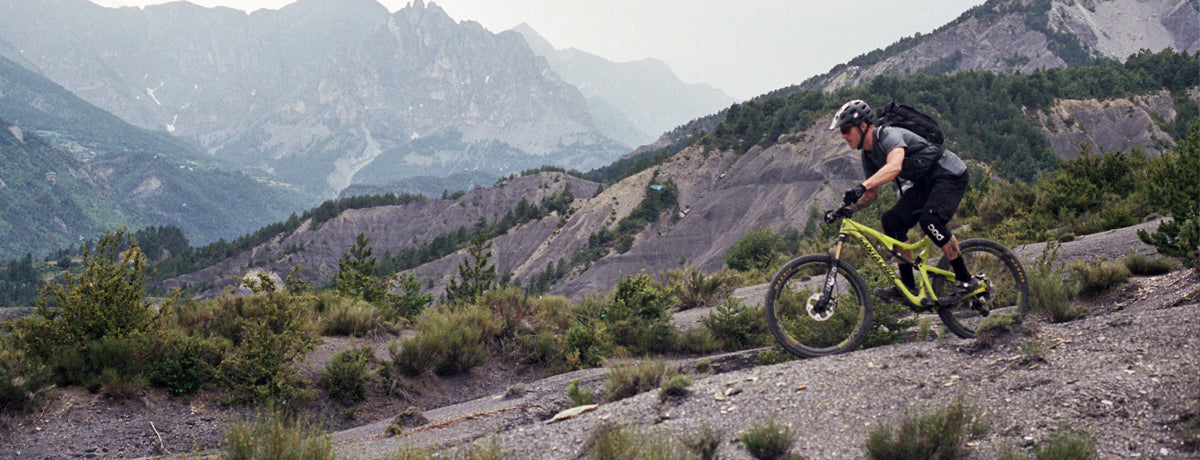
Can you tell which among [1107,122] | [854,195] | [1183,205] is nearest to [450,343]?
[854,195]

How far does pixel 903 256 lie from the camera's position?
256 inches

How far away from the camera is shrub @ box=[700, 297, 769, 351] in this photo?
10445 millimetres

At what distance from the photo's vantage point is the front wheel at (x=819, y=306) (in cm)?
659

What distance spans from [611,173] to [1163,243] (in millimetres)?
178322

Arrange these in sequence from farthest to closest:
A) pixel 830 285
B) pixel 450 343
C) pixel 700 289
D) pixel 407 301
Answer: pixel 700 289
pixel 407 301
pixel 450 343
pixel 830 285

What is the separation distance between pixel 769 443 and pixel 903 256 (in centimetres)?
300

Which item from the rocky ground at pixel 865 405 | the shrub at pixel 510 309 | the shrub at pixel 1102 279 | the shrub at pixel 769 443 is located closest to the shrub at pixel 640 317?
the shrub at pixel 510 309

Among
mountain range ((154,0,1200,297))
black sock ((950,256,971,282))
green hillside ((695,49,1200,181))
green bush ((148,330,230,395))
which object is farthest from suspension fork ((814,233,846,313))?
green hillside ((695,49,1200,181))

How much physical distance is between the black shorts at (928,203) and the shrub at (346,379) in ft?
23.3

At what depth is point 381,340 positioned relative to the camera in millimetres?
11414

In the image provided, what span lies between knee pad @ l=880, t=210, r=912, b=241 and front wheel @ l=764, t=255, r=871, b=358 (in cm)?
55

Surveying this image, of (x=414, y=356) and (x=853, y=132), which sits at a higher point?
(x=853, y=132)

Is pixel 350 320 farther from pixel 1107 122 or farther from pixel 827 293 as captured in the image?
pixel 1107 122

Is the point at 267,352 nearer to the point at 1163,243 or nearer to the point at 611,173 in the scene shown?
the point at 1163,243
